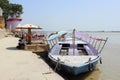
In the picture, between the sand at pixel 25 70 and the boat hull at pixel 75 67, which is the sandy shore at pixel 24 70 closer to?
the sand at pixel 25 70

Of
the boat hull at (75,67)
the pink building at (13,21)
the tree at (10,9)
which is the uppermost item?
the tree at (10,9)

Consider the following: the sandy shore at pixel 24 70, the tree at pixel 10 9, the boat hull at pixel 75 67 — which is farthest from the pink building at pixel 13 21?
the boat hull at pixel 75 67

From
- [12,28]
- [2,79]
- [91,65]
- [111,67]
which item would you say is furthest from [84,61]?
[12,28]

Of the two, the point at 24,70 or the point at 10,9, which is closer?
the point at 24,70

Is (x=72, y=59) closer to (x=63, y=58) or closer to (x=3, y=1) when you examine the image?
(x=63, y=58)

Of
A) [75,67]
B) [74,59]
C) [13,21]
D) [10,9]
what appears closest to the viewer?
[75,67]

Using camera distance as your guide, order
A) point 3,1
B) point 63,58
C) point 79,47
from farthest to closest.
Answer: point 3,1 → point 79,47 → point 63,58

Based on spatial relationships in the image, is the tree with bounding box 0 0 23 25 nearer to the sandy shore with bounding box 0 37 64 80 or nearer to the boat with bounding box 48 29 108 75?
the boat with bounding box 48 29 108 75

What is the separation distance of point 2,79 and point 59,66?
4306 mm

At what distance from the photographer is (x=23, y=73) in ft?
38.0

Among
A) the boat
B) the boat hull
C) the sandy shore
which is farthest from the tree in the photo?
the boat hull

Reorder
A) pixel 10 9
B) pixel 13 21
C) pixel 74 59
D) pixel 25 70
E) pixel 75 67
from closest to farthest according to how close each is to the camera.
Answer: pixel 25 70
pixel 75 67
pixel 74 59
pixel 13 21
pixel 10 9

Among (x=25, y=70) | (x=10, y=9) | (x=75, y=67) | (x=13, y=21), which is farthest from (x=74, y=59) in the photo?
(x=10, y=9)

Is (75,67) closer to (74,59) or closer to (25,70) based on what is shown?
(74,59)
